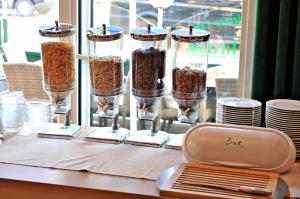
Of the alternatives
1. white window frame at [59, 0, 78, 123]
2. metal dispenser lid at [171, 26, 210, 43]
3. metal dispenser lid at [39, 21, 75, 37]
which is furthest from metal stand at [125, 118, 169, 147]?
white window frame at [59, 0, 78, 123]

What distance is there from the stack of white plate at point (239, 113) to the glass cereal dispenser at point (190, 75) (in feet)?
0.30

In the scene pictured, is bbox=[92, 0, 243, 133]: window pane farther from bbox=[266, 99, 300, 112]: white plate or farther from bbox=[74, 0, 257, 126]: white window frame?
bbox=[266, 99, 300, 112]: white plate

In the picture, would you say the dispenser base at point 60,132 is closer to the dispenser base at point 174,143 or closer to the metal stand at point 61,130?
the metal stand at point 61,130

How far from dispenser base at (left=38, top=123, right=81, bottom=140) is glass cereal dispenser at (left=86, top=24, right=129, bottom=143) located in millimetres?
76

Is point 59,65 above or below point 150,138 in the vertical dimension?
above

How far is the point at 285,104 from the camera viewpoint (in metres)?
2.03

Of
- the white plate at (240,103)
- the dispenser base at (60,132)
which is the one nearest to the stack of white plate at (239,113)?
the white plate at (240,103)

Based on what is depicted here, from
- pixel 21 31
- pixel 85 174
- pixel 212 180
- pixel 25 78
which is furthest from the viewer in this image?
pixel 21 31

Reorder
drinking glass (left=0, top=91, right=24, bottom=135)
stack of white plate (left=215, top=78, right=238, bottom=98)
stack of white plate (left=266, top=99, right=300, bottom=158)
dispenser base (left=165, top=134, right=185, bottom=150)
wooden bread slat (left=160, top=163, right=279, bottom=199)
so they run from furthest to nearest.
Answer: stack of white plate (left=215, top=78, right=238, bottom=98) < drinking glass (left=0, top=91, right=24, bottom=135) < dispenser base (left=165, top=134, right=185, bottom=150) < stack of white plate (left=266, top=99, right=300, bottom=158) < wooden bread slat (left=160, top=163, right=279, bottom=199)

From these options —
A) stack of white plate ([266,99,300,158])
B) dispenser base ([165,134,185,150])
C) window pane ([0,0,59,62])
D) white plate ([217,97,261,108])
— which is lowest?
dispenser base ([165,134,185,150])

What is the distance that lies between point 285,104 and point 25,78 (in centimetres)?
135

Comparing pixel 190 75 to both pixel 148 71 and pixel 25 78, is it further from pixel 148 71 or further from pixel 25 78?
pixel 25 78

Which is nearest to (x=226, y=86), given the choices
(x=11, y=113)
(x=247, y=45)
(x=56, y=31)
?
(x=247, y=45)

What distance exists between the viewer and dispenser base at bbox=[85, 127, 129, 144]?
2.08 meters
